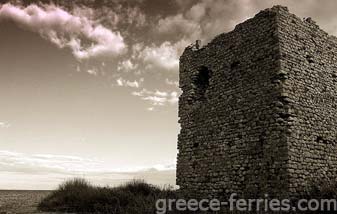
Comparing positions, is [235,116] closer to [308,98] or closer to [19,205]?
[308,98]

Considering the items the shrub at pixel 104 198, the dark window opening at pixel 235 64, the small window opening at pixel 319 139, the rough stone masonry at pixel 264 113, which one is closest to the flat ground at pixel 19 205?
the shrub at pixel 104 198

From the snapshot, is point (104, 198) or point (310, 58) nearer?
point (310, 58)

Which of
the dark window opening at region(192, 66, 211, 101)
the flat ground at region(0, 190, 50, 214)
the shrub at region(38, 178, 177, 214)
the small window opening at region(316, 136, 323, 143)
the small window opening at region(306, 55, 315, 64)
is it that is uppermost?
the small window opening at region(306, 55, 315, 64)

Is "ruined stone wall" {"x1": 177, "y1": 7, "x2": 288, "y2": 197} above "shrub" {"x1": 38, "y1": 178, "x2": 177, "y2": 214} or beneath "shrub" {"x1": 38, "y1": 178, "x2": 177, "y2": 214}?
above

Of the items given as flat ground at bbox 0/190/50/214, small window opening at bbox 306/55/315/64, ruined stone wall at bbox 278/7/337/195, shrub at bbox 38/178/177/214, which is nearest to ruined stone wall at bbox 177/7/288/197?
ruined stone wall at bbox 278/7/337/195

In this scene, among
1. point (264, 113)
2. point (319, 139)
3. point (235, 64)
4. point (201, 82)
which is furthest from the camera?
point (201, 82)

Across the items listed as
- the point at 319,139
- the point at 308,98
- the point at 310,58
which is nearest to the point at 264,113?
the point at 308,98

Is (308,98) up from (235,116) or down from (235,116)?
up

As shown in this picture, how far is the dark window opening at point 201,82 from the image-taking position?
43.6 ft

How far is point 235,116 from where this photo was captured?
11562 mm

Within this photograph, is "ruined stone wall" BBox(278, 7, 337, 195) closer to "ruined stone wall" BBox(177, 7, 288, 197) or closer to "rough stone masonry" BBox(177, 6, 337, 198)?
"rough stone masonry" BBox(177, 6, 337, 198)

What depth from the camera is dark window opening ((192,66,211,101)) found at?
13.3m

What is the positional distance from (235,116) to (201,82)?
2.41 metres

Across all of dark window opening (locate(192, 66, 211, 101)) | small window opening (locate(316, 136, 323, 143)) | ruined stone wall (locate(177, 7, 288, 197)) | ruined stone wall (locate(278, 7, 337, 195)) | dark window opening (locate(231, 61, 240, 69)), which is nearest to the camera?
ruined stone wall (locate(278, 7, 337, 195))
